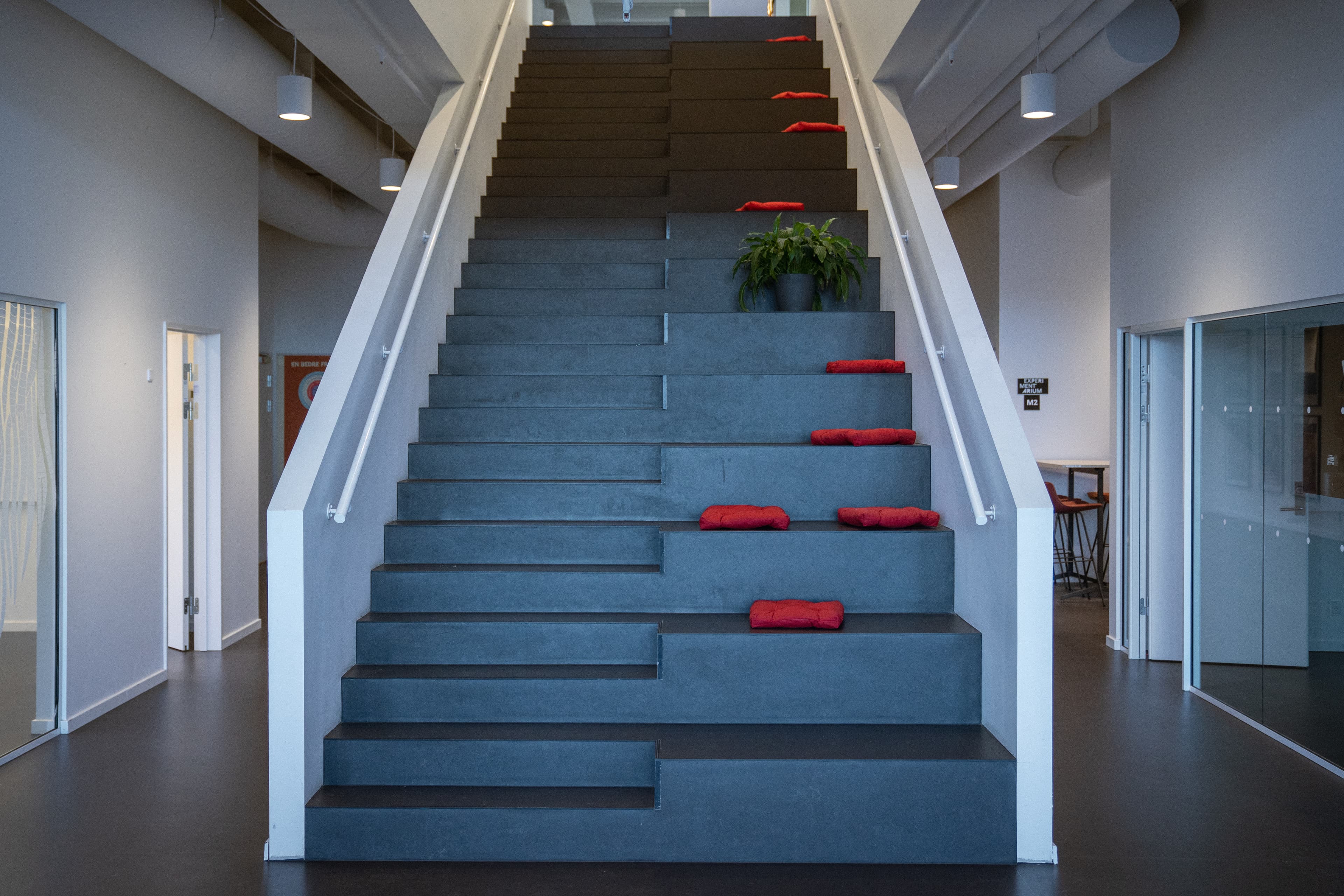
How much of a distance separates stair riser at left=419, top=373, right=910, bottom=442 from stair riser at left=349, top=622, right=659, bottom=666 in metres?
1.19

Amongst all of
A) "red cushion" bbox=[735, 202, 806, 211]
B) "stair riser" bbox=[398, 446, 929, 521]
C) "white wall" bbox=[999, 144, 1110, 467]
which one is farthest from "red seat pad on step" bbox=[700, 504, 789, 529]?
"white wall" bbox=[999, 144, 1110, 467]

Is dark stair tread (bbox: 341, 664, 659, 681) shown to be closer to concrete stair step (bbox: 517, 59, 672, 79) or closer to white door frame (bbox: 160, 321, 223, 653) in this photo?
white door frame (bbox: 160, 321, 223, 653)

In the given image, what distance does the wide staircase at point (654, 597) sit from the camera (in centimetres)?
321

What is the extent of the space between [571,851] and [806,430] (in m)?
2.15

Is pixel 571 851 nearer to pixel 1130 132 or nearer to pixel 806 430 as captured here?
pixel 806 430

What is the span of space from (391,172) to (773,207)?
3.06 metres

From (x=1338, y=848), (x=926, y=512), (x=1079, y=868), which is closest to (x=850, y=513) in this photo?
(x=926, y=512)

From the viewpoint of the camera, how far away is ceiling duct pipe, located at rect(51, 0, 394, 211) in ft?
14.9

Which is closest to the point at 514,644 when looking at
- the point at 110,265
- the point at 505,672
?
the point at 505,672

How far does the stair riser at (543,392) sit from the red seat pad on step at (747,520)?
1026 millimetres

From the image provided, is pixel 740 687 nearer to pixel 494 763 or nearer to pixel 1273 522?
pixel 494 763

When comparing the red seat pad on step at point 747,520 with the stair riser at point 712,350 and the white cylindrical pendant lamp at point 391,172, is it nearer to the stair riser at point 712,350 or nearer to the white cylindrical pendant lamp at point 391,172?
the stair riser at point 712,350

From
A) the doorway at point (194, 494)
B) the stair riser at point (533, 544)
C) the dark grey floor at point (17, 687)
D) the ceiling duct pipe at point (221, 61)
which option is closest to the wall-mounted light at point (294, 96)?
the ceiling duct pipe at point (221, 61)

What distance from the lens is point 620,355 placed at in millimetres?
4980
